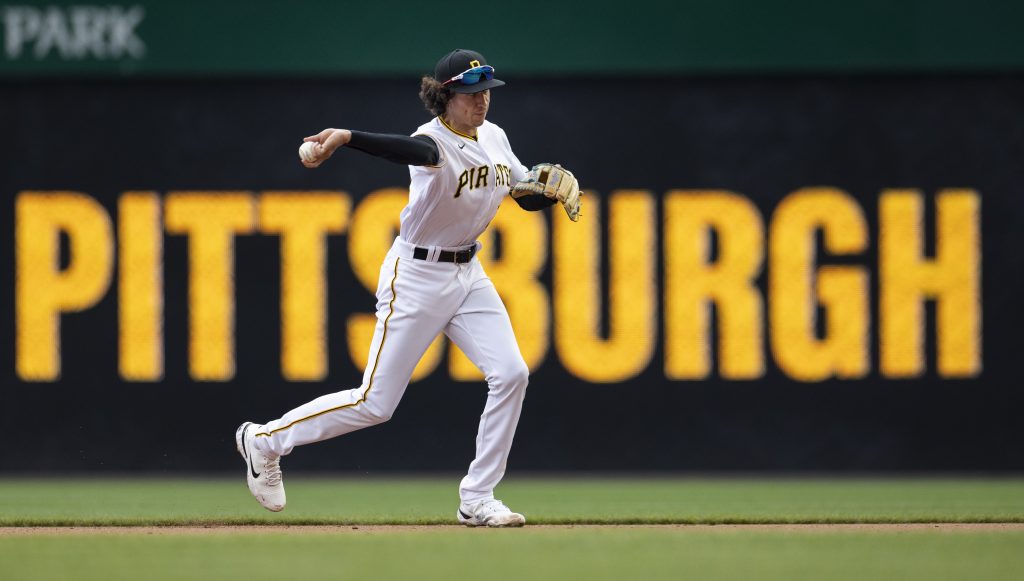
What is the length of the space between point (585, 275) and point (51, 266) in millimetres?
3134

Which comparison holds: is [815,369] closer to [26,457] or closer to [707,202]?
[707,202]

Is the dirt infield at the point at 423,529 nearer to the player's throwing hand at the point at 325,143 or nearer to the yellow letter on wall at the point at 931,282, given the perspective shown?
the player's throwing hand at the point at 325,143

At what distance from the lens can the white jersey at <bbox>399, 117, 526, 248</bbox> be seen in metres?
6.89

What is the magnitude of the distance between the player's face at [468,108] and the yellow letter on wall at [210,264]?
10.6ft

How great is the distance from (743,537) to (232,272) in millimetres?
4256

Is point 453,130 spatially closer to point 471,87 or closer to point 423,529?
point 471,87

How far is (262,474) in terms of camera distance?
23.6ft

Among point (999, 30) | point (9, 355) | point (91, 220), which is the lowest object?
point (9, 355)

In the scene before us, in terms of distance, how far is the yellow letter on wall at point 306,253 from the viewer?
9.97 meters

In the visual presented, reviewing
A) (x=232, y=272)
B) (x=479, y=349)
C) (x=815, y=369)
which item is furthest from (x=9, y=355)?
(x=815, y=369)

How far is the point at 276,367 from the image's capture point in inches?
393

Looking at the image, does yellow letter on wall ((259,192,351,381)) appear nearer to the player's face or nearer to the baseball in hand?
the player's face

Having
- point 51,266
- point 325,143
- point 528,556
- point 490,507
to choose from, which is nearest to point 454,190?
point 325,143

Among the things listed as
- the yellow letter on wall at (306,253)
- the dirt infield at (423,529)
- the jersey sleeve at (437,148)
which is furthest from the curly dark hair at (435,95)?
the yellow letter on wall at (306,253)
